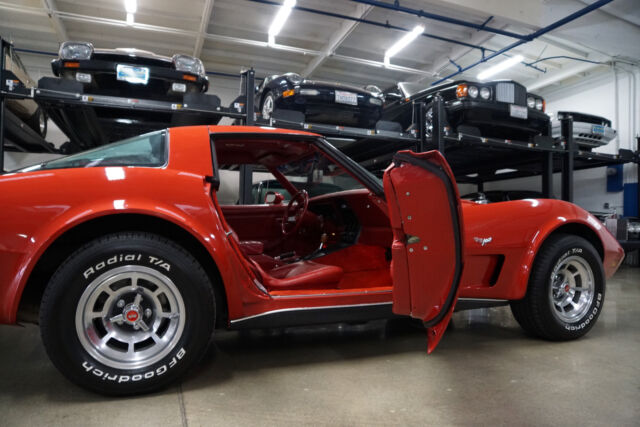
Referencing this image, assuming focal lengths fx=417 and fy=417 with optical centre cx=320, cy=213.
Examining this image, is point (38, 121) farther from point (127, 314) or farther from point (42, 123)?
point (127, 314)

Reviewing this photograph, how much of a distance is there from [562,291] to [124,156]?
290 cm

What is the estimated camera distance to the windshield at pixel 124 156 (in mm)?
2057

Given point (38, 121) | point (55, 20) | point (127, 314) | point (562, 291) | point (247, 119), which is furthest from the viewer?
point (55, 20)

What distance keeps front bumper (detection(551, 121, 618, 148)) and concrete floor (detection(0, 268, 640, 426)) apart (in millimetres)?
4492

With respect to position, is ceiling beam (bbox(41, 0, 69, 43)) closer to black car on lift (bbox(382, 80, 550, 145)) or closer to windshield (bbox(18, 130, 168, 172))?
black car on lift (bbox(382, 80, 550, 145))

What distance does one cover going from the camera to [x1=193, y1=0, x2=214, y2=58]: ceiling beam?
301 inches

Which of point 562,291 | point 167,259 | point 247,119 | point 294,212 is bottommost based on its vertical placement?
point 562,291

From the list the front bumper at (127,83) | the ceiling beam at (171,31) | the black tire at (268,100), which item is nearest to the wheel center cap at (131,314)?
the front bumper at (127,83)

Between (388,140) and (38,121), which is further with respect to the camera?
(38,121)

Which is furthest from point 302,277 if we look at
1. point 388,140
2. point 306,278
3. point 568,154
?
point 568,154

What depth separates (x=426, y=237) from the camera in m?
1.98

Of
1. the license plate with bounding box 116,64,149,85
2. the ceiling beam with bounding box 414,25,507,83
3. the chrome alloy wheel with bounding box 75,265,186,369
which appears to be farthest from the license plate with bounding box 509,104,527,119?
the chrome alloy wheel with bounding box 75,265,186,369

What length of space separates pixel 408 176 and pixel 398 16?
745 cm

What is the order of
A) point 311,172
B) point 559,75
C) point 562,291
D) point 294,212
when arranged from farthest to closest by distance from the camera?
point 559,75 < point 294,212 < point 311,172 < point 562,291
